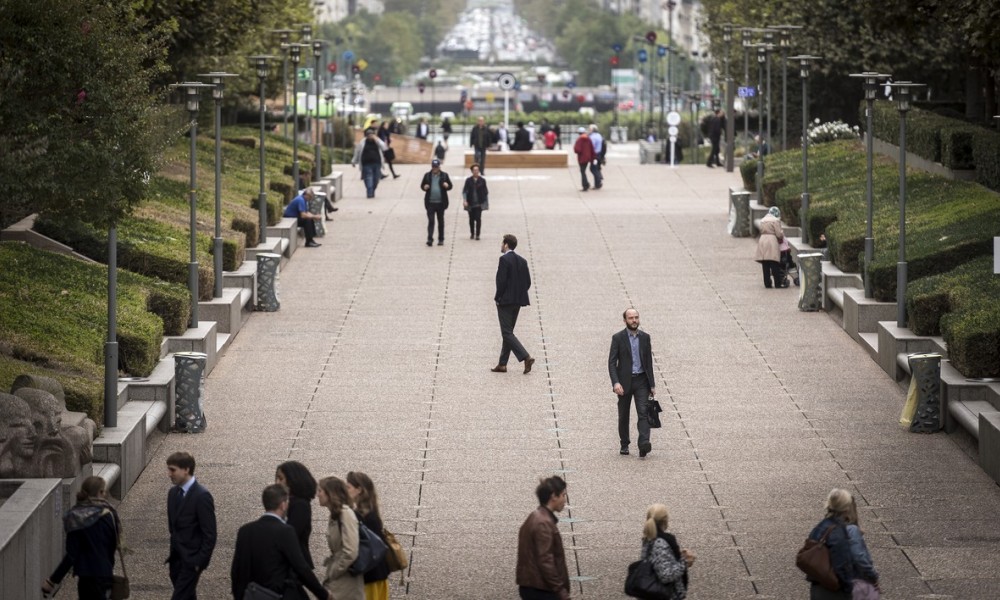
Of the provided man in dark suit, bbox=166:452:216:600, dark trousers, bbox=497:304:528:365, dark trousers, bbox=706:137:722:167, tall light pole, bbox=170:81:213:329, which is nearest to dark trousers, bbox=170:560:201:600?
man in dark suit, bbox=166:452:216:600

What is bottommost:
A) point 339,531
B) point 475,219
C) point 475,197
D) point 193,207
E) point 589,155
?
point 339,531

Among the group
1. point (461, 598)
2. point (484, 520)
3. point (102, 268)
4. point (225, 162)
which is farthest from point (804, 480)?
point (225, 162)

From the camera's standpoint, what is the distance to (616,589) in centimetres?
1491

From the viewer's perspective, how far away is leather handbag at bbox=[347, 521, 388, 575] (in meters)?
12.3

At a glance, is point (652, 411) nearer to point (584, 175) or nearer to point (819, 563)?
point (819, 563)

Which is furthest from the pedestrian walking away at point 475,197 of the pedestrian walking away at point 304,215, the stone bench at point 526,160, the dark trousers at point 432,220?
the stone bench at point 526,160

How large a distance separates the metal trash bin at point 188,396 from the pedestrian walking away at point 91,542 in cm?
697

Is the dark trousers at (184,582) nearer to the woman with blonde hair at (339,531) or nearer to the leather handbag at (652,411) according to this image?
the woman with blonde hair at (339,531)

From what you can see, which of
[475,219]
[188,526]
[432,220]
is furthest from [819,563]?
[475,219]

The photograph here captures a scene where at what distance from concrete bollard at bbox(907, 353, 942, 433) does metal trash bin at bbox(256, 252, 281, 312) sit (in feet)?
34.7

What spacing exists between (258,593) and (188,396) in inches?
339

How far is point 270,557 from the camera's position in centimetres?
1195

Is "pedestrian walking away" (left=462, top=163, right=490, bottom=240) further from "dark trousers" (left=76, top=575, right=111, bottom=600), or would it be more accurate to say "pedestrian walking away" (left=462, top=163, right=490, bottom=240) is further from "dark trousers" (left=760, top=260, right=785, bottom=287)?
"dark trousers" (left=76, top=575, right=111, bottom=600)

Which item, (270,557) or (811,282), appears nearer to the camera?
(270,557)
